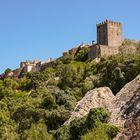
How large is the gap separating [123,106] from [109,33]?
61.0 metres

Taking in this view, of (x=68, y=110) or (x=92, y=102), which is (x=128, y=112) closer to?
(x=92, y=102)

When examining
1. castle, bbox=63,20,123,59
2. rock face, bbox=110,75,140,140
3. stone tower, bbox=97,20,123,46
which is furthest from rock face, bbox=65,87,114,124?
stone tower, bbox=97,20,123,46

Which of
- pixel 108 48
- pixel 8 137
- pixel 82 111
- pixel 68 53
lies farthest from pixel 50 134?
pixel 68 53

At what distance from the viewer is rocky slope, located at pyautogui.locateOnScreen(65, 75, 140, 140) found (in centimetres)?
2738

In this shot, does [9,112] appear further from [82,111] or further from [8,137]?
[82,111]

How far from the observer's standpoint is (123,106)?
3192 cm

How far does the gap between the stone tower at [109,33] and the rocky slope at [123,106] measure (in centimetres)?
5273

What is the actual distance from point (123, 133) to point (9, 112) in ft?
86.8

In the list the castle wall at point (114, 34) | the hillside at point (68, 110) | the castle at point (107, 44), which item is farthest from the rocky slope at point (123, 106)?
the castle wall at point (114, 34)

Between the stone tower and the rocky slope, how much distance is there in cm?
5273

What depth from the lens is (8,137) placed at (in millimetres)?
41938

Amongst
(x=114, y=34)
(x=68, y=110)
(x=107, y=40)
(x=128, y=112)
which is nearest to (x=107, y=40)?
(x=107, y=40)

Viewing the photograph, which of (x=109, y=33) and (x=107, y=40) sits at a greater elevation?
(x=109, y=33)

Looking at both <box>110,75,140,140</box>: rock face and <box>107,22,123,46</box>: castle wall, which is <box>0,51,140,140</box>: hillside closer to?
<box>110,75,140,140</box>: rock face
